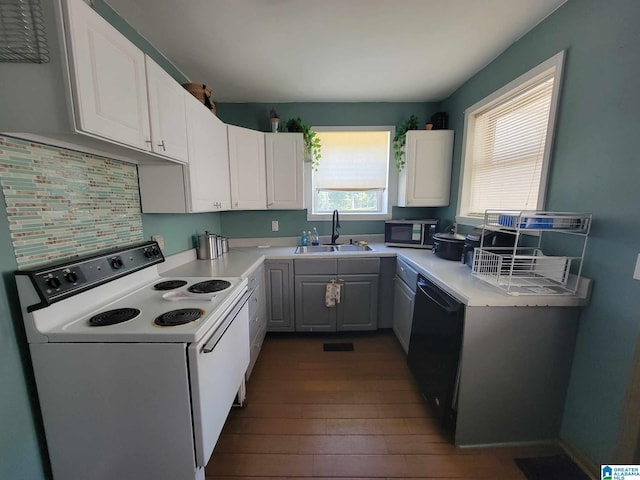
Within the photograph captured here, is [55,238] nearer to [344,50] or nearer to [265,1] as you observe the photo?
[265,1]

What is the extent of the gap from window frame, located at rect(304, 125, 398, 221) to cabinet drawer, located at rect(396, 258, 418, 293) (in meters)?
0.81

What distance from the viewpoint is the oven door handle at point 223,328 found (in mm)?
1048

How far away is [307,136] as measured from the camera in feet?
8.98

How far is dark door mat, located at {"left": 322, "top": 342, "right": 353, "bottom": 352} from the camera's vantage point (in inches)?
94.3

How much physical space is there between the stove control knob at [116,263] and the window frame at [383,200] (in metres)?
1.96

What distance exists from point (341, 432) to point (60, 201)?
1991 millimetres

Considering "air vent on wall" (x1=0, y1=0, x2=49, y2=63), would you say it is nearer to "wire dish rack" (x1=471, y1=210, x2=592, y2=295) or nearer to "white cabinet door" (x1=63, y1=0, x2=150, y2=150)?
"white cabinet door" (x1=63, y1=0, x2=150, y2=150)

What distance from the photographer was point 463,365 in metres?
1.36

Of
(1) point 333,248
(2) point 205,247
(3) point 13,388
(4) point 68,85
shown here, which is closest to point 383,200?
(1) point 333,248

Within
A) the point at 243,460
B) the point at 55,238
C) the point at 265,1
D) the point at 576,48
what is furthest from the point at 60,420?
the point at 576,48

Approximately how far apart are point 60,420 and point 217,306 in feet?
2.42

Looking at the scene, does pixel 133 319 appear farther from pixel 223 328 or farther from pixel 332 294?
pixel 332 294

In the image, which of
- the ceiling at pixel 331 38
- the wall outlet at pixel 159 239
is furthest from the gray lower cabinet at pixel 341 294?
the ceiling at pixel 331 38

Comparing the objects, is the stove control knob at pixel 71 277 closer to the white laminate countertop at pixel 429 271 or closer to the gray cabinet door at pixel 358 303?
the white laminate countertop at pixel 429 271
